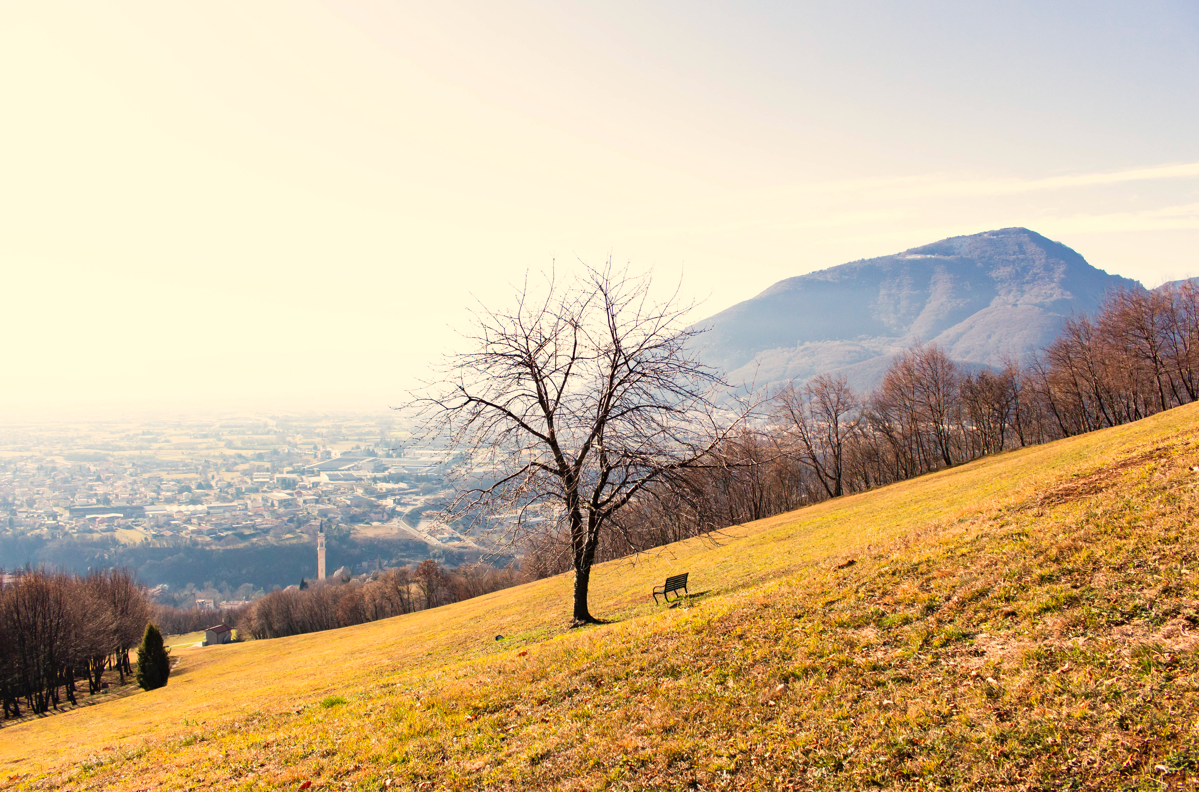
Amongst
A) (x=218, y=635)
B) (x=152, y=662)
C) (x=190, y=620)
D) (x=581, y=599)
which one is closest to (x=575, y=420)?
(x=581, y=599)

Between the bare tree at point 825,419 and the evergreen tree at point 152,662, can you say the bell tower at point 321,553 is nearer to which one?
the evergreen tree at point 152,662

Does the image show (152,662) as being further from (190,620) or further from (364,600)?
(190,620)

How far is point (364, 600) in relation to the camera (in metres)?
79.1

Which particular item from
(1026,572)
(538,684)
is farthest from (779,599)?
(538,684)

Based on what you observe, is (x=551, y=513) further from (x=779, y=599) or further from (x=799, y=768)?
(x=799, y=768)

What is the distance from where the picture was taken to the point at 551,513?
1422cm

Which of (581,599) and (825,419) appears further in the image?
(825,419)

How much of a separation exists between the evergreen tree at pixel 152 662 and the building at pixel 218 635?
2218 inches

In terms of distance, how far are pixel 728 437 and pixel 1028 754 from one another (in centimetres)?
861

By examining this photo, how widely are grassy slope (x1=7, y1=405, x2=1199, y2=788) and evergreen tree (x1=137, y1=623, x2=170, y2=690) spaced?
3347 centimetres

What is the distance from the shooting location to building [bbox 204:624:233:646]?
85.1 meters

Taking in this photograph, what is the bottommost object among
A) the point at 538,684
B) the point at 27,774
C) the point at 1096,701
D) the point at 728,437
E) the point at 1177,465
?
the point at 27,774

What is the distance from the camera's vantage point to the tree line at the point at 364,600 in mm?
78750

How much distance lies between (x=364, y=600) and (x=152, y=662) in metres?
43.1
